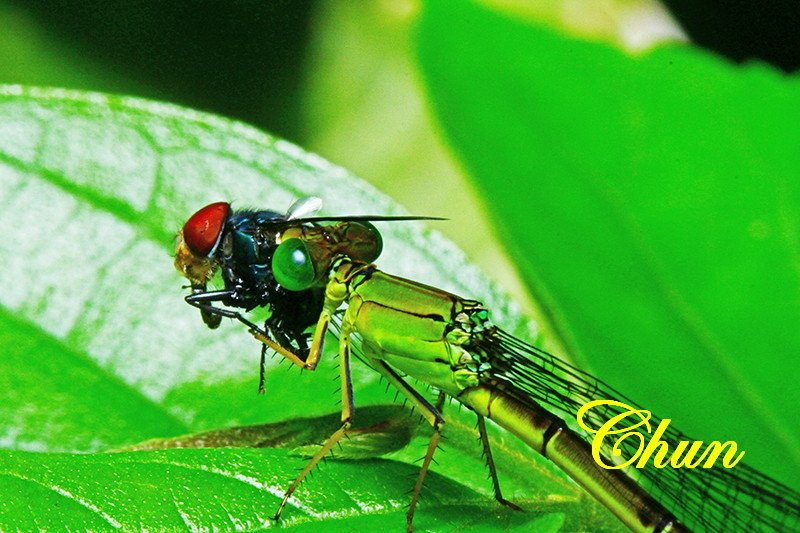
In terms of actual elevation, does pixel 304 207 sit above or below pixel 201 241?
above

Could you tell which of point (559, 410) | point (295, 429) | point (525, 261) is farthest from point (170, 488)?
point (525, 261)

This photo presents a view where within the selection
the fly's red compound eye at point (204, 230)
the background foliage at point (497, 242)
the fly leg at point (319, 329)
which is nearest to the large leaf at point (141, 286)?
the background foliage at point (497, 242)

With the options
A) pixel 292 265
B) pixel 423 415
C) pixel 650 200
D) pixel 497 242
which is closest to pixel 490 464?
pixel 423 415

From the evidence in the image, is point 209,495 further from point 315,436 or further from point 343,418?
point 343,418

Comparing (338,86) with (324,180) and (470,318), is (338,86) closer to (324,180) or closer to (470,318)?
(324,180)

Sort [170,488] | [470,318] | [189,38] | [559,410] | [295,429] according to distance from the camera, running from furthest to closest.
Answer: [189,38]
[559,410]
[470,318]
[295,429]
[170,488]

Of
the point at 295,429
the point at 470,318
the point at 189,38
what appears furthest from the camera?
the point at 189,38
